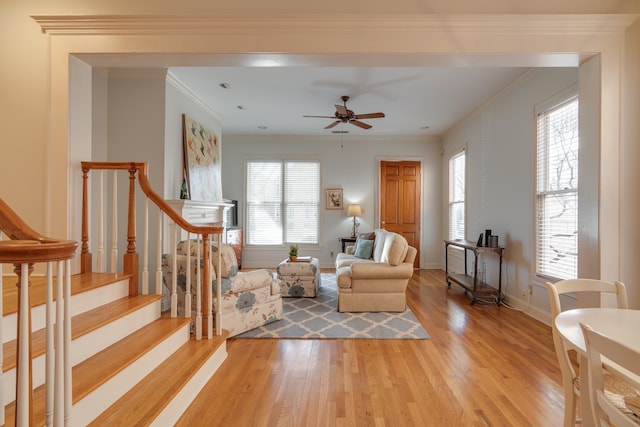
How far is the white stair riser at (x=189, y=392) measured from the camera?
1703mm

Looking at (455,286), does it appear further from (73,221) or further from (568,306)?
(73,221)

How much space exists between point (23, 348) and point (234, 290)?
2.14 metres

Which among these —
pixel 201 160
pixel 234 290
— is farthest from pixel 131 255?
pixel 201 160

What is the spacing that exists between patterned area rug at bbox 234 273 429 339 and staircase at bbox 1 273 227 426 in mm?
765

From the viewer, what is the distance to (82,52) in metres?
2.47

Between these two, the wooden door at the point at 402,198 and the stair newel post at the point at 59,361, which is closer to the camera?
the stair newel post at the point at 59,361

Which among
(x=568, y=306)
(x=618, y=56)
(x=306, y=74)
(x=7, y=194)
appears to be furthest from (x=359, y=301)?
(x=7, y=194)

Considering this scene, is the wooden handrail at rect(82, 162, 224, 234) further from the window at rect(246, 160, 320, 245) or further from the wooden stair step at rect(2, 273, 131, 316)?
the window at rect(246, 160, 320, 245)

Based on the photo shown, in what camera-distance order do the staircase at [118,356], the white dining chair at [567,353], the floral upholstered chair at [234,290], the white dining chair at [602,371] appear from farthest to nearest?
the floral upholstered chair at [234,290]
the staircase at [118,356]
the white dining chair at [567,353]
the white dining chair at [602,371]

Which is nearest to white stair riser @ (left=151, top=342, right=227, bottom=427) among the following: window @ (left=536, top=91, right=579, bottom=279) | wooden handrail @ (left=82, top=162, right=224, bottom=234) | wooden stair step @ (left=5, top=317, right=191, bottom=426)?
wooden stair step @ (left=5, top=317, right=191, bottom=426)

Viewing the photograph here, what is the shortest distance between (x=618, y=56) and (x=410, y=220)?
4.73m

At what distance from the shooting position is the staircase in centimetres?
151

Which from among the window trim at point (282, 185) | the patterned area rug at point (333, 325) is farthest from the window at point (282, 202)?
the patterned area rug at point (333, 325)

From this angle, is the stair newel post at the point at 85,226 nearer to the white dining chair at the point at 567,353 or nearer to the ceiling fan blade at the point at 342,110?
the ceiling fan blade at the point at 342,110
